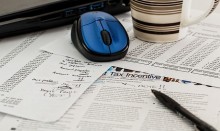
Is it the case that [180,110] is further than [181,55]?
No

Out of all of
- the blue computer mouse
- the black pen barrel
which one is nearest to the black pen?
the black pen barrel

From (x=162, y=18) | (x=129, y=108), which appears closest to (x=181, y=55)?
(x=162, y=18)

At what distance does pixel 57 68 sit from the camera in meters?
0.56

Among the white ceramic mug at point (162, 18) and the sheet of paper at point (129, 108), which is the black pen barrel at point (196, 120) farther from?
the white ceramic mug at point (162, 18)

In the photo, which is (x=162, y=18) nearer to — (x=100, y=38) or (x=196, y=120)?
(x=100, y=38)

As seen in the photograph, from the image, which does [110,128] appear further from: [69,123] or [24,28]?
[24,28]

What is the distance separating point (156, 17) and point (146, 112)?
0.63ft

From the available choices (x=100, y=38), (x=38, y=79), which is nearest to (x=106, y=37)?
(x=100, y=38)

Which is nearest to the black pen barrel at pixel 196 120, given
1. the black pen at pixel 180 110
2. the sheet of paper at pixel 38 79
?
the black pen at pixel 180 110

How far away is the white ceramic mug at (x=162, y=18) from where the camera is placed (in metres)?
0.58

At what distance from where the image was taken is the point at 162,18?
1.93 ft

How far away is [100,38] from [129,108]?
143 millimetres

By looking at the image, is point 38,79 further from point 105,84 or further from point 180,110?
point 180,110

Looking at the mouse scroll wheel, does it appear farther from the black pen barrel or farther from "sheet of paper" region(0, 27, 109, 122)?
the black pen barrel
